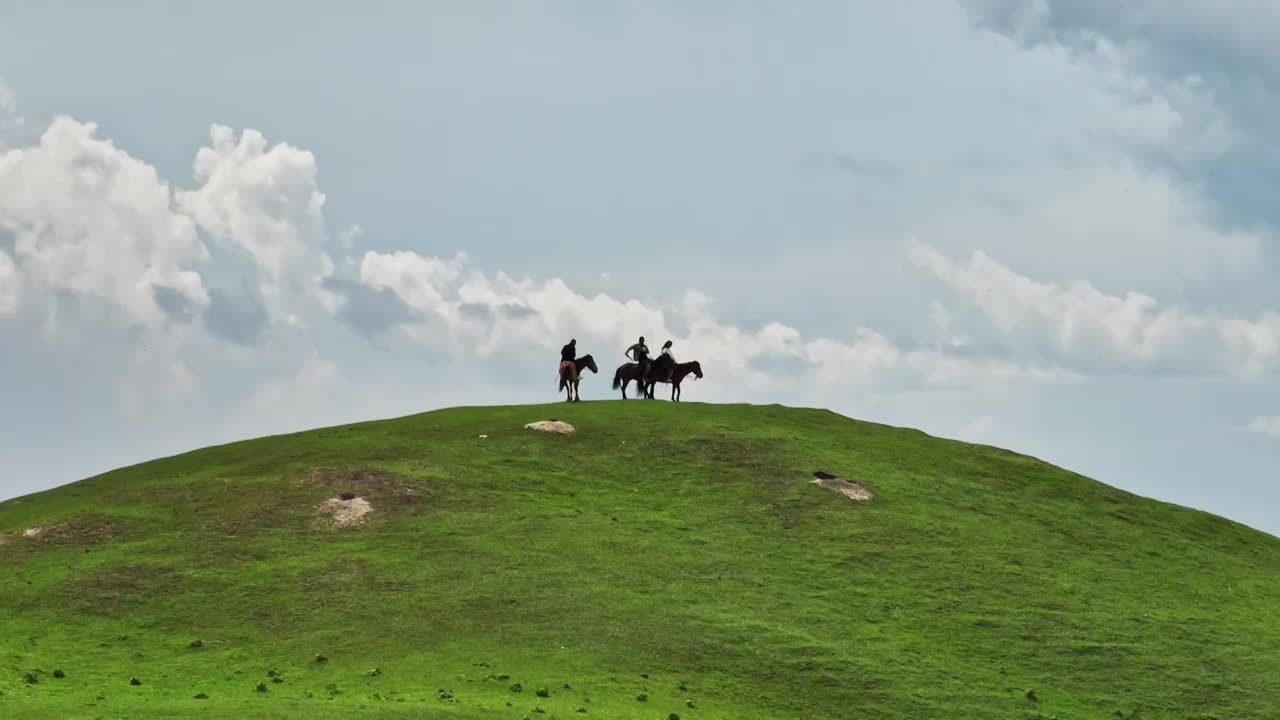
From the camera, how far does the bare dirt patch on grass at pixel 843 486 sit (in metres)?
59.4

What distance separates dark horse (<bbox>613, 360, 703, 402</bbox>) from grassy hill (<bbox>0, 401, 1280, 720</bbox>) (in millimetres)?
7812

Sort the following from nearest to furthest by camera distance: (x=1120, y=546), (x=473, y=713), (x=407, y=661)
Answer: (x=473, y=713) → (x=407, y=661) → (x=1120, y=546)

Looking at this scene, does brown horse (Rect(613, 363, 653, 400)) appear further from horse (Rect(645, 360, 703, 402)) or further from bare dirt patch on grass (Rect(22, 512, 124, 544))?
bare dirt patch on grass (Rect(22, 512, 124, 544))

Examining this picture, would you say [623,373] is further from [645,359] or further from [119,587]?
[119,587]

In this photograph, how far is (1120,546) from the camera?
5972 centimetres

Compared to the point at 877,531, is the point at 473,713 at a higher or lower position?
lower

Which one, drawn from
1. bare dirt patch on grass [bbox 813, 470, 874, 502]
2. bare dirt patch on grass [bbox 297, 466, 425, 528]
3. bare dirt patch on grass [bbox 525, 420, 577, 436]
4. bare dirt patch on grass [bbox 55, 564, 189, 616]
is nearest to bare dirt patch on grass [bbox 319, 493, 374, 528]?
bare dirt patch on grass [bbox 297, 466, 425, 528]

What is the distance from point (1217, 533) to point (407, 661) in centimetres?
4490

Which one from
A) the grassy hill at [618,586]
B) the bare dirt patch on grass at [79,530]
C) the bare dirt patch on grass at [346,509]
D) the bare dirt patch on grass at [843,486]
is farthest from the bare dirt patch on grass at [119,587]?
the bare dirt patch on grass at [843,486]

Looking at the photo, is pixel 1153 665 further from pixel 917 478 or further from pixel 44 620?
pixel 44 620

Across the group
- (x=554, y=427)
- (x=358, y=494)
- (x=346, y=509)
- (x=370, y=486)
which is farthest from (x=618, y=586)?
(x=554, y=427)

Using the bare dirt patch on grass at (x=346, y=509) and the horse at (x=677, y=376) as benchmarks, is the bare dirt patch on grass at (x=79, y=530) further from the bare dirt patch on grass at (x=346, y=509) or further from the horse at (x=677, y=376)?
the horse at (x=677, y=376)

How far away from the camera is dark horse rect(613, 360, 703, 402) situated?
251 feet

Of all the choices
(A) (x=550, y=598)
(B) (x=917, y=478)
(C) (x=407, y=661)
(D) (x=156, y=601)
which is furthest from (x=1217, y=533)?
(D) (x=156, y=601)
